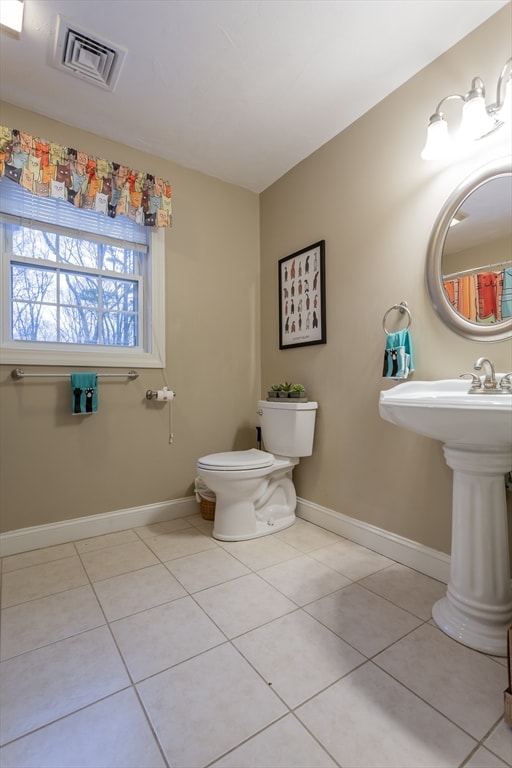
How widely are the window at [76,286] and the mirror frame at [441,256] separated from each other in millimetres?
1580

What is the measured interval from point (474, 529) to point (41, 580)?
71.1 inches

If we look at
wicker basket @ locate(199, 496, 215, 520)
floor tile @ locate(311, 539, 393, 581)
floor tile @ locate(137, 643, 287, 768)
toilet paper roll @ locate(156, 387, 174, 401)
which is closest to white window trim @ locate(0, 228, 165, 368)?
toilet paper roll @ locate(156, 387, 174, 401)

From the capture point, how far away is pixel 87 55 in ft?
5.33

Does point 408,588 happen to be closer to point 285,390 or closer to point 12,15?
point 285,390

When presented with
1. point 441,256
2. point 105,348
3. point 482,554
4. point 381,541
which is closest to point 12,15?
point 105,348

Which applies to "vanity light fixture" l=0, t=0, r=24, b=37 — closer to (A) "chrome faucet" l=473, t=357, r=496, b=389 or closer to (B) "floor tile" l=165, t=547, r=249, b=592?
(A) "chrome faucet" l=473, t=357, r=496, b=389

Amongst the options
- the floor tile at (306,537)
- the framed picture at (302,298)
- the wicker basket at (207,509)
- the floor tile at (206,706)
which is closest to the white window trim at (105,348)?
the framed picture at (302,298)

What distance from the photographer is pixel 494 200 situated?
144cm

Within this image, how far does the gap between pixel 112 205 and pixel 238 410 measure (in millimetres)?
1537

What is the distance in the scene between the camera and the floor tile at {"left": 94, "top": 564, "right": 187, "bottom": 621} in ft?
4.66

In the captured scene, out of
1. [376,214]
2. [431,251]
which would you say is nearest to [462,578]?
[431,251]

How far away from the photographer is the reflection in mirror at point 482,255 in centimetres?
141

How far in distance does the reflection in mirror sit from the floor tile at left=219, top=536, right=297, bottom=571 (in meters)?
1.42

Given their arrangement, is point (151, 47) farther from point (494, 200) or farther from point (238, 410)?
point (238, 410)
